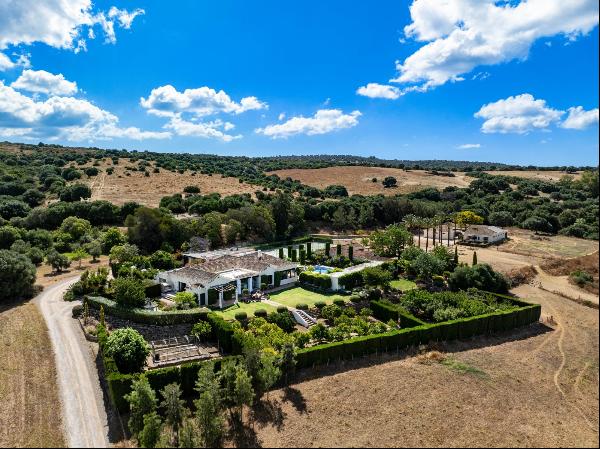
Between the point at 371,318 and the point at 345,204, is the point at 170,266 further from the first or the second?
the point at 345,204

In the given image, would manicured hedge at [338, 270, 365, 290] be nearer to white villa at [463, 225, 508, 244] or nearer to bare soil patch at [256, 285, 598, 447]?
bare soil patch at [256, 285, 598, 447]

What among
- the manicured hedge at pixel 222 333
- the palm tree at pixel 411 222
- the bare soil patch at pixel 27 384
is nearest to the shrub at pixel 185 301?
the manicured hedge at pixel 222 333

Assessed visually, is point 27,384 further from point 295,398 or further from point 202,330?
point 295,398

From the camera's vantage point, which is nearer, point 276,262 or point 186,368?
point 186,368

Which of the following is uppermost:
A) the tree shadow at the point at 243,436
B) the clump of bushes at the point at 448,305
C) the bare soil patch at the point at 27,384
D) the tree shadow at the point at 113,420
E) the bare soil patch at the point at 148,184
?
the bare soil patch at the point at 148,184

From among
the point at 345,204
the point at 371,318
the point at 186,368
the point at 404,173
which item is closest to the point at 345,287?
the point at 371,318

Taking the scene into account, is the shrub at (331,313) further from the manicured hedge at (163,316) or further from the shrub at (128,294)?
the shrub at (128,294)

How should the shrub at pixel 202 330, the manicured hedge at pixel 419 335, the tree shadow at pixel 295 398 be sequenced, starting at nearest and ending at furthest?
1. the tree shadow at pixel 295 398
2. the manicured hedge at pixel 419 335
3. the shrub at pixel 202 330
